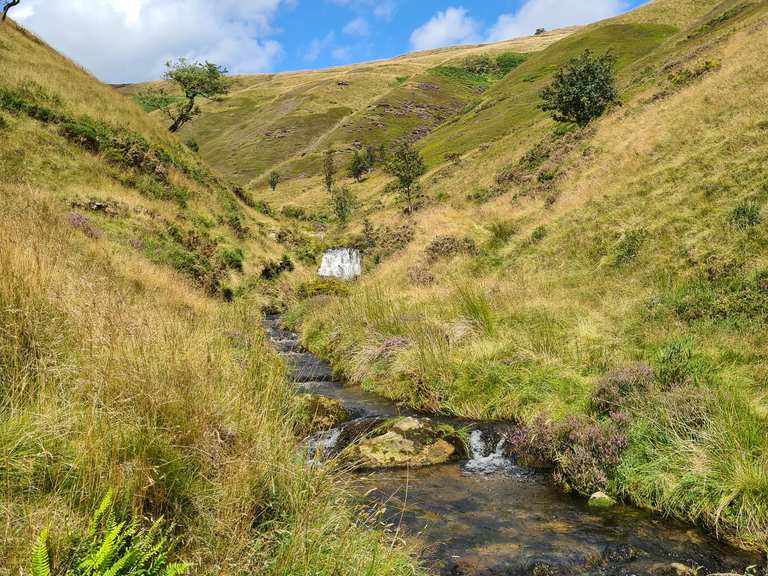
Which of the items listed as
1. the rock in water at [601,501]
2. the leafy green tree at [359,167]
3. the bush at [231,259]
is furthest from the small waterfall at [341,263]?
the leafy green tree at [359,167]

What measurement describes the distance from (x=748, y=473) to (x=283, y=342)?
13.6m

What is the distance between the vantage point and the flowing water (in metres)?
5.02

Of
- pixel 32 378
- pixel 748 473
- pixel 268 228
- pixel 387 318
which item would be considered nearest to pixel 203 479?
pixel 32 378

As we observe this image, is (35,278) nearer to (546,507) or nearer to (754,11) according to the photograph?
(546,507)

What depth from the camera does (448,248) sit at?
78.0 ft

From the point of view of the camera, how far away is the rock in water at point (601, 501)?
21.0 feet

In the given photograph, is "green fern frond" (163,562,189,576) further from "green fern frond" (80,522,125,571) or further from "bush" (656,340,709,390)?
"bush" (656,340,709,390)

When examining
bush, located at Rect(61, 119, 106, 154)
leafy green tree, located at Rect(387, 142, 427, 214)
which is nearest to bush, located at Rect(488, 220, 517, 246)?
bush, located at Rect(61, 119, 106, 154)

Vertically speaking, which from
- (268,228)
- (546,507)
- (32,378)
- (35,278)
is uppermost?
(268,228)

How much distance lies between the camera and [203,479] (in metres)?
3.33

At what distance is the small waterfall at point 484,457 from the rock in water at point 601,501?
141cm

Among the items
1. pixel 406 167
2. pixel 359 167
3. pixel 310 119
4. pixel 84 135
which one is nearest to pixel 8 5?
pixel 84 135

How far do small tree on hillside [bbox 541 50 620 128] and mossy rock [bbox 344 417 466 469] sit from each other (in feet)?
104

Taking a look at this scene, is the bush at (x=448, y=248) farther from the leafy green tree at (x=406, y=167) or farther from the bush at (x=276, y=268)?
the leafy green tree at (x=406, y=167)
